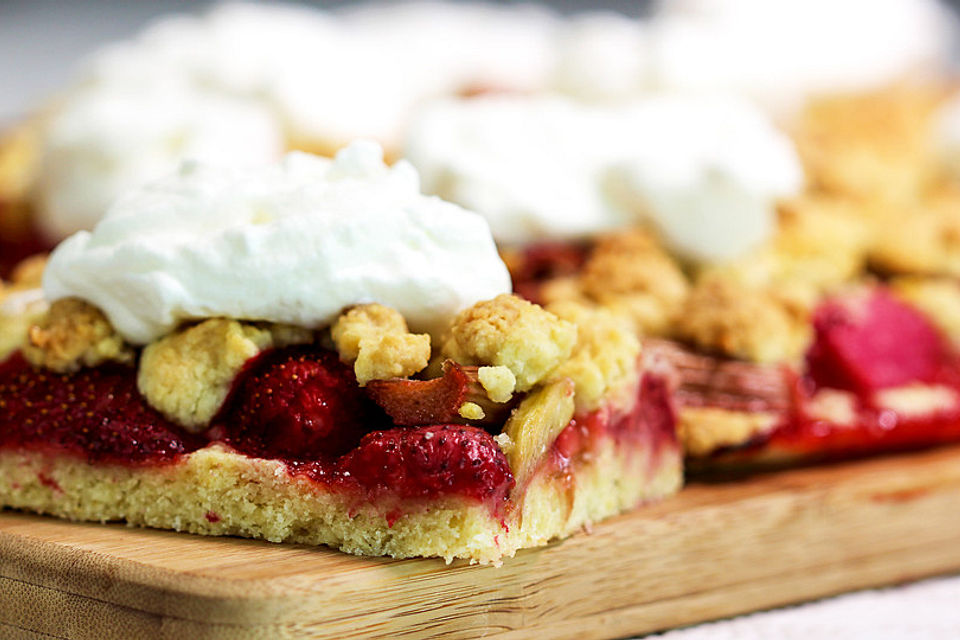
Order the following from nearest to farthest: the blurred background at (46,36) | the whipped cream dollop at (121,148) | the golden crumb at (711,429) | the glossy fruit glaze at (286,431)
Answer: the glossy fruit glaze at (286,431) → the golden crumb at (711,429) → the whipped cream dollop at (121,148) → the blurred background at (46,36)

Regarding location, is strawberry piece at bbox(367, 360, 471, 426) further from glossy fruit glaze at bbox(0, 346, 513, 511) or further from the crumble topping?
the crumble topping

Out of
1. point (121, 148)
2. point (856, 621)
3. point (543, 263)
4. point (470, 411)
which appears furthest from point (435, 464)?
point (121, 148)

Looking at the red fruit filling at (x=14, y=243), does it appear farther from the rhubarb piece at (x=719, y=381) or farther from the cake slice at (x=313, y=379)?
the rhubarb piece at (x=719, y=381)

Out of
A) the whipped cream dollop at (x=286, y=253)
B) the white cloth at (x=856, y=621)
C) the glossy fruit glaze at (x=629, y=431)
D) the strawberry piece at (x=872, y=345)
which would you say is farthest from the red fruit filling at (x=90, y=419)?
the strawberry piece at (x=872, y=345)

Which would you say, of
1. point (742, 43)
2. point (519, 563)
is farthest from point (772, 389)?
point (742, 43)

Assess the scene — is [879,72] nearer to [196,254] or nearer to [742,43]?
[742,43]

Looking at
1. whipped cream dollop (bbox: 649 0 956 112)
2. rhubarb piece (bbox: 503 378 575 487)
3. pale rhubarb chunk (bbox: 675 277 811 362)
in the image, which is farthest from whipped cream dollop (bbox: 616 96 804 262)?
rhubarb piece (bbox: 503 378 575 487)
